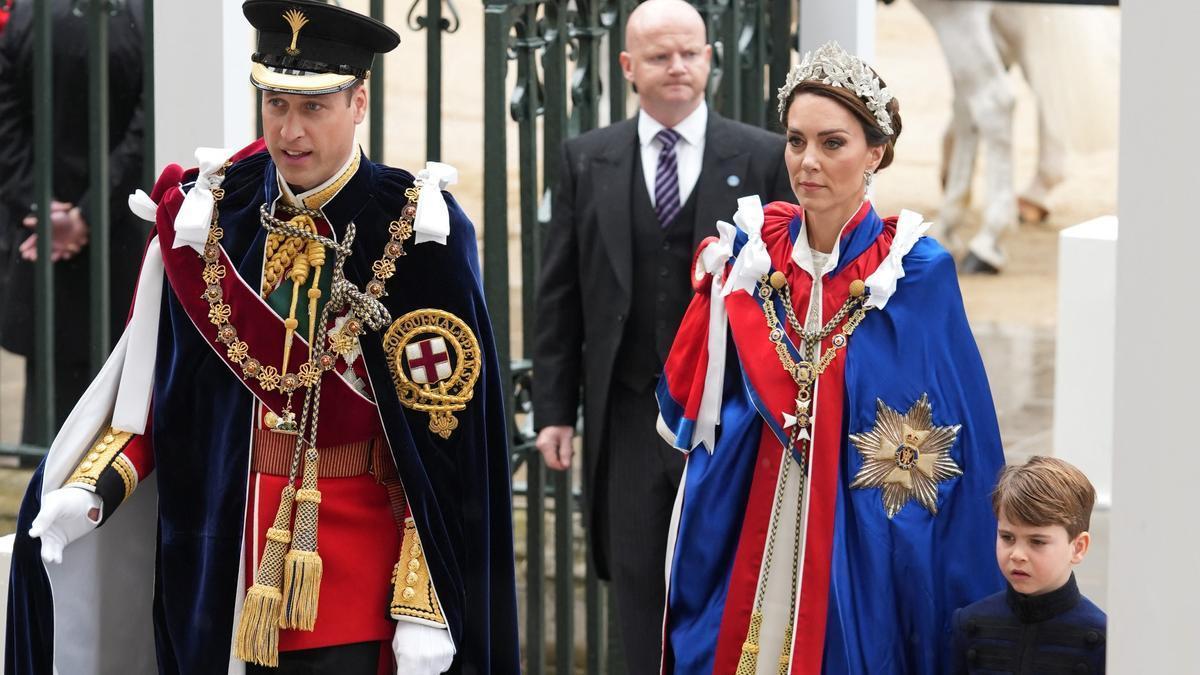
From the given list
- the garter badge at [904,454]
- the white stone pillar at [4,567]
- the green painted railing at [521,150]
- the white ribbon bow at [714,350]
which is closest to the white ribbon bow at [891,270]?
the garter badge at [904,454]

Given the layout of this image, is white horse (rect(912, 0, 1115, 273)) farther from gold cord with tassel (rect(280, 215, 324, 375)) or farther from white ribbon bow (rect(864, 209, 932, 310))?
gold cord with tassel (rect(280, 215, 324, 375))

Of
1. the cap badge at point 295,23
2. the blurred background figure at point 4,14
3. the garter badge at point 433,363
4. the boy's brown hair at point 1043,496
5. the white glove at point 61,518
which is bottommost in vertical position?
the white glove at point 61,518

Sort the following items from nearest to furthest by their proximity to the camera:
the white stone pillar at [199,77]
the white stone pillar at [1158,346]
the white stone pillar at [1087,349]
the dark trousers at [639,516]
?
1. the white stone pillar at [1158,346]
2. the white stone pillar at [199,77]
3. the dark trousers at [639,516]
4. the white stone pillar at [1087,349]

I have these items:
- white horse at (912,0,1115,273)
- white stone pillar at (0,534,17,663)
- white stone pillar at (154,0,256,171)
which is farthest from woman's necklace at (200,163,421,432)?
white horse at (912,0,1115,273)

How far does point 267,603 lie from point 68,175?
113 inches

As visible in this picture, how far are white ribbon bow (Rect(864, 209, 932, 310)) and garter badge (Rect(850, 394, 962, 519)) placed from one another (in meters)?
0.20

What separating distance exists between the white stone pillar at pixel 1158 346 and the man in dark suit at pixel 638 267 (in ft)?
8.08

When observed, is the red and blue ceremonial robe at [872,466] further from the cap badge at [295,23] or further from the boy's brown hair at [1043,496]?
the cap badge at [295,23]

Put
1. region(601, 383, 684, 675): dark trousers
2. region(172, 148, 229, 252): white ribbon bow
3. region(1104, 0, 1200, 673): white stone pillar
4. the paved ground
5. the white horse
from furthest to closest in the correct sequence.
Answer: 1. the white horse
2. the paved ground
3. region(601, 383, 684, 675): dark trousers
4. region(172, 148, 229, 252): white ribbon bow
5. region(1104, 0, 1200, 673): white stone pillar

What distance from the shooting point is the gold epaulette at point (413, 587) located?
4176 mm

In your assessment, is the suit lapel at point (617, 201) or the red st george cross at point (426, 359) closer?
the red st george cross at point (426, 359)

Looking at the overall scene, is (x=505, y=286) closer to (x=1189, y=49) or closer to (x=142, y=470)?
(x=142, y=470)

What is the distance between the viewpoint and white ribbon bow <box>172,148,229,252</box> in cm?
420

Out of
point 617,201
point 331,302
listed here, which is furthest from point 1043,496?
point 617,201
